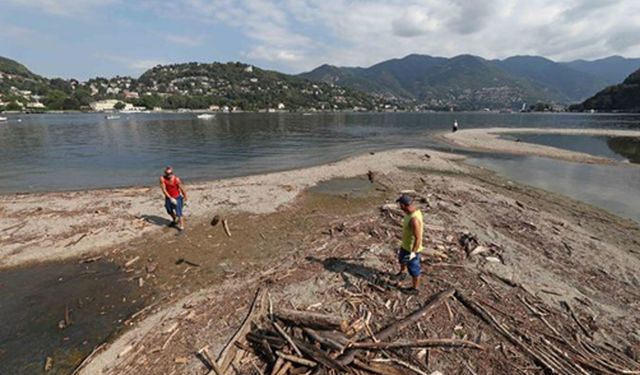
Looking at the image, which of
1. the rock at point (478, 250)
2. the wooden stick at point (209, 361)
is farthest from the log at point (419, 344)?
the rock at point (478, 250)

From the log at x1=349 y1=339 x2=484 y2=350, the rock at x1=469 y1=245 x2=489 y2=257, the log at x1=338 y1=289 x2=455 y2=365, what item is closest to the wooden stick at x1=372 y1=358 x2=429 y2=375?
the log at x1=349 y1=339 x2=484 y2=350

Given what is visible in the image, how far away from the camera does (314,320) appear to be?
21.6 feet

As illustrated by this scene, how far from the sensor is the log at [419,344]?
619cm

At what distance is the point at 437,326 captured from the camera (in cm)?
684

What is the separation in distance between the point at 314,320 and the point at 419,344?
2.18 meters

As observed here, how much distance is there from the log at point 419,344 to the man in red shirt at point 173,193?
31.0 ft

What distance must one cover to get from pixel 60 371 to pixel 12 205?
1528cm

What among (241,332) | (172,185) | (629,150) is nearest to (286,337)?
(241,332)

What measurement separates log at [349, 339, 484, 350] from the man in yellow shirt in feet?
5.56

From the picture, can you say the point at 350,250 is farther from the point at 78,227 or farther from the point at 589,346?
the point at 78,227

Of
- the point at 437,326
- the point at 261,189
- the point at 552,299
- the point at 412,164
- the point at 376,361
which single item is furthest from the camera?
the point at 412,164

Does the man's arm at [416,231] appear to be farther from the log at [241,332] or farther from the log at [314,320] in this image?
the log at [241,332]

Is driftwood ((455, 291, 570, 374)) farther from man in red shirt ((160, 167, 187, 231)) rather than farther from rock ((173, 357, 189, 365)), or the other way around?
man in red shirt ((160, 167, 187, 231))

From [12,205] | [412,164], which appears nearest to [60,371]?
[12,205]
